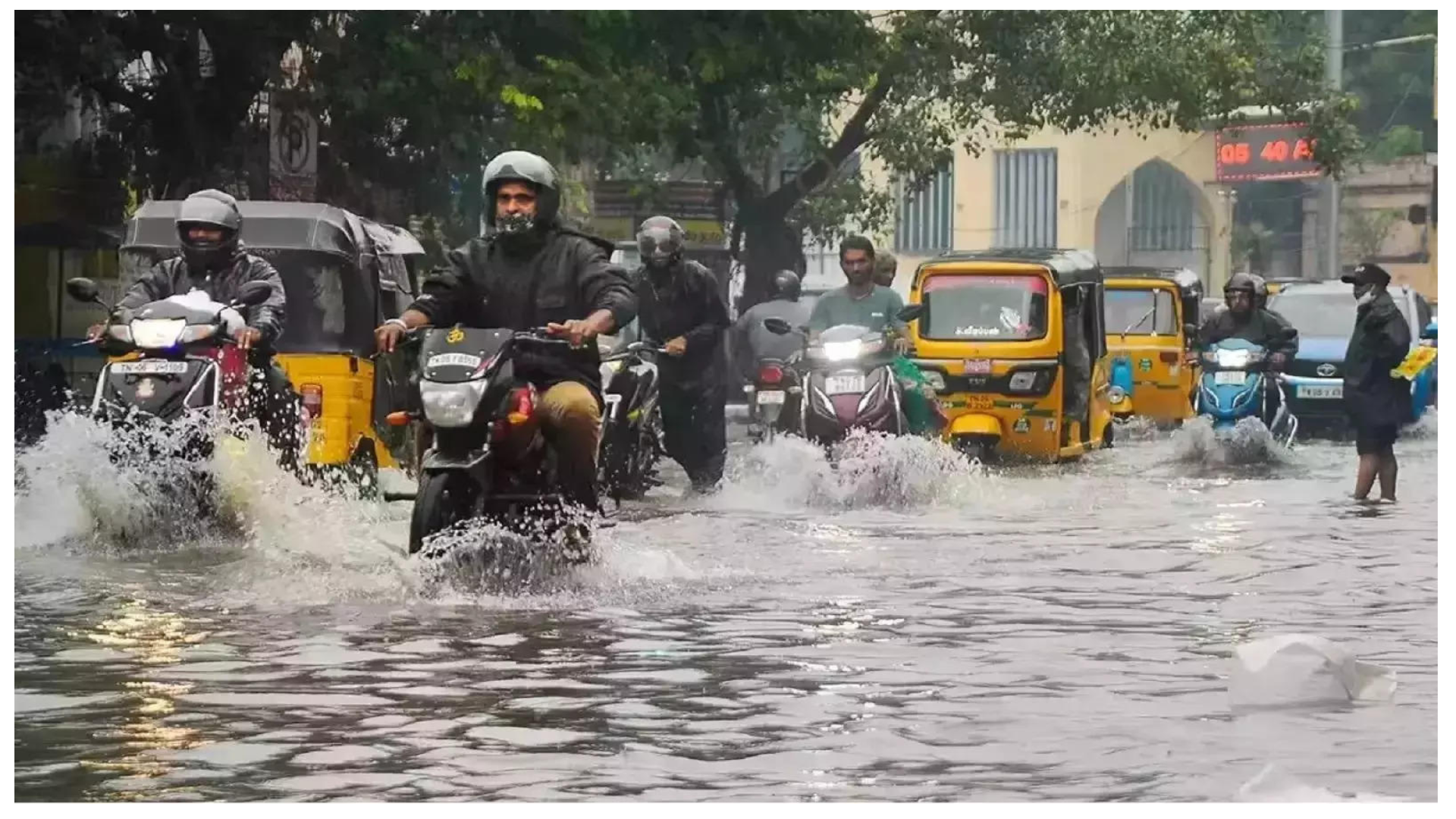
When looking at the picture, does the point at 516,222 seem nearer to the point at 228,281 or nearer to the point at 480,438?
the point at 480,438

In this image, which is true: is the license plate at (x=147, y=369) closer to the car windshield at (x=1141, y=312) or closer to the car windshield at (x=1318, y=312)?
the car windshield at (x=1318, y=312)

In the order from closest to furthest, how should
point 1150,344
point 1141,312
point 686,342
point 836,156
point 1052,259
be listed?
point 686,342 → point 836,156 → point 1052,259 → point 1141,312 → point 1150,344

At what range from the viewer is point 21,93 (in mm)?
9961

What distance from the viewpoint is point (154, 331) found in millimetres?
10086

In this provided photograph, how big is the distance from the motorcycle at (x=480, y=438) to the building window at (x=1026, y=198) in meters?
4.19

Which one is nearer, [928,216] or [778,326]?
[778,326]

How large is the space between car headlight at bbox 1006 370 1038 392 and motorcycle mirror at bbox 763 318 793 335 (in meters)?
3.45

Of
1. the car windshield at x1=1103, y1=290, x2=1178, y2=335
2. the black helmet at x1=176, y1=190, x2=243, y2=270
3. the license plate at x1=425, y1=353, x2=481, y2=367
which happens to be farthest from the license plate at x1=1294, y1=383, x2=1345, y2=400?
the license plate at x1=425, y1=353, x2=481, y2=367

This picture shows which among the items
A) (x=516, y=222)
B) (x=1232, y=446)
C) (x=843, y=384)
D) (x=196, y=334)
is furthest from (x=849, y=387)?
(x=516, y=222)

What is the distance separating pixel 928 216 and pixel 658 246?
1855mm

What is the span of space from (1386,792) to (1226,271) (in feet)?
25.2

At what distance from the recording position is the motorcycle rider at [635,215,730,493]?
12.7 metres

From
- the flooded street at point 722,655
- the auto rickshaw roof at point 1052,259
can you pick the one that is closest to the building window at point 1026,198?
the auto rickshaw roof at point 1052,259
